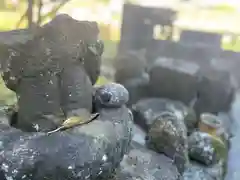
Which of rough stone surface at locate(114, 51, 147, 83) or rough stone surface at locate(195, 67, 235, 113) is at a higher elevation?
rough stone surface at locate(114, 51, 147, 83)

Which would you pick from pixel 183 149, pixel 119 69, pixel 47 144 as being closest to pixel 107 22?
pixel 119 69

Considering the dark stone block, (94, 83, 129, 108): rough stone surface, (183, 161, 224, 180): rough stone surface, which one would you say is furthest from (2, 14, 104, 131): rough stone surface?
the dark stone block

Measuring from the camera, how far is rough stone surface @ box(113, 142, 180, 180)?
3.93ft

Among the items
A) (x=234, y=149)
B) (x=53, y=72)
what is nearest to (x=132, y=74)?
(x=234, y=149)

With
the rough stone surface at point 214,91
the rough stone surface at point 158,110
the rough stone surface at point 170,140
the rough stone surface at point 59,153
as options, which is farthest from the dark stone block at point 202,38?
the rough stone surface at point 59,153

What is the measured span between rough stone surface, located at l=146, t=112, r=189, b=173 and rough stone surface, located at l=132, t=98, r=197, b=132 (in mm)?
478

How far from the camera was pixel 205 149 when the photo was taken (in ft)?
5.28

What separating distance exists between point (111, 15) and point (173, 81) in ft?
2.01

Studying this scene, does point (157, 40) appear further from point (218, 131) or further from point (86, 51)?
point (86, 51)

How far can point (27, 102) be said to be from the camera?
0.98 meters

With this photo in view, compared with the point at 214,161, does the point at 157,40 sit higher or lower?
higher

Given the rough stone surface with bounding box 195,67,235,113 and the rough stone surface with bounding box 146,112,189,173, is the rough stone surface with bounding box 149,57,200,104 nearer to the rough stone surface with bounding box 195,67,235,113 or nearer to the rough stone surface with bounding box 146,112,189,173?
the rough stone surface with bounding box 195,67,235,113

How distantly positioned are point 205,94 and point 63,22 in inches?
60.2

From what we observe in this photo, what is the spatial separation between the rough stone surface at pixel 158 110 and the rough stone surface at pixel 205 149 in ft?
0.93
